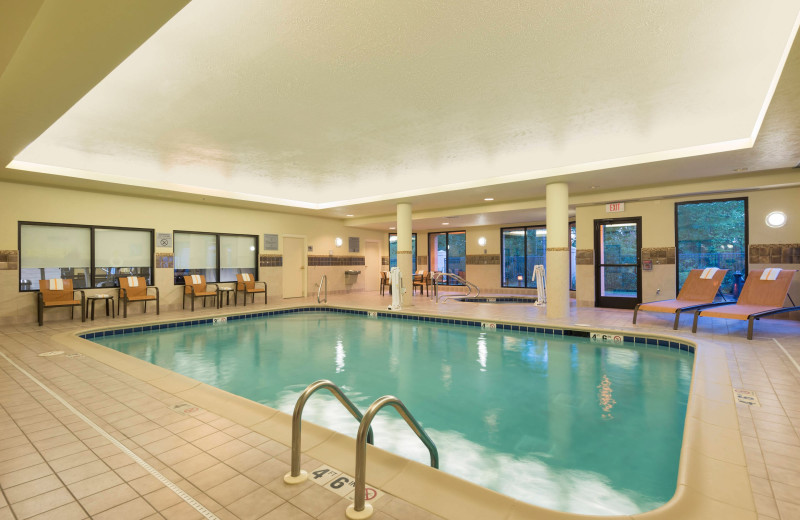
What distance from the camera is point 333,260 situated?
1245 centimetres

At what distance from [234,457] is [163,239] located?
7.90m

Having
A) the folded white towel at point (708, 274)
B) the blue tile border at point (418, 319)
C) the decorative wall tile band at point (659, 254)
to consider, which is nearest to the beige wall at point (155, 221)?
the blue tile border at point (418, 319)

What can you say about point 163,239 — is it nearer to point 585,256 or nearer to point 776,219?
point 585,256

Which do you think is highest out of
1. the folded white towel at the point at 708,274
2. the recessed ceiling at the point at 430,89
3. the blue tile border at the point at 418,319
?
the recessed ceiling at the point at 430,89

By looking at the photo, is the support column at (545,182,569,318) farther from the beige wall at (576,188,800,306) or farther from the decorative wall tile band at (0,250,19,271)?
the decorative wall tile band at (0,250,19,271)

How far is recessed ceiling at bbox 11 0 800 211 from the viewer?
2740 mm

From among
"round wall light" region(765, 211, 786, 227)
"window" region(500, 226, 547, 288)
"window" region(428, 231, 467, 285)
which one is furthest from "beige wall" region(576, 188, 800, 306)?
"window" region(428, 231, 467, 285)

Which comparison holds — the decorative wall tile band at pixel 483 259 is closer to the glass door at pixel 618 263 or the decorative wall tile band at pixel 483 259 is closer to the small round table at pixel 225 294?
the glass door at pixel 618 263

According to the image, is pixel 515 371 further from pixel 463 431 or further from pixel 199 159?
pixel 199 159

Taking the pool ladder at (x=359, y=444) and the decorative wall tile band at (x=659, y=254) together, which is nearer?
the pool ladder at (x=359, y=444)

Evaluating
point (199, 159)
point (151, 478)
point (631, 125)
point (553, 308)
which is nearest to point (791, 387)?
point (631, 125)

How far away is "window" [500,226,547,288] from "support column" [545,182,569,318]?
16.9ft

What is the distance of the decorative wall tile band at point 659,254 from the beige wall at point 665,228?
0.25ft

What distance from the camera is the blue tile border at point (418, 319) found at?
17.4 feet
